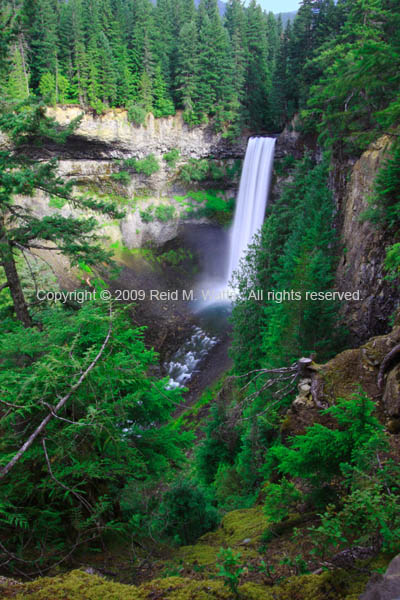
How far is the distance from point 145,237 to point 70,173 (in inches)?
369

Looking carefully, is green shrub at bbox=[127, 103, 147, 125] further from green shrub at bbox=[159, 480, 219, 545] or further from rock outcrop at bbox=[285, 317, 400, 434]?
green shrub at bbox=[159, 480, 219, 545]

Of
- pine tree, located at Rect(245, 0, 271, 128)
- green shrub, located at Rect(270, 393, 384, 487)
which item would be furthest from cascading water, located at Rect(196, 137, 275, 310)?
green shrub, located at Rect(270, 393, 384, 487)

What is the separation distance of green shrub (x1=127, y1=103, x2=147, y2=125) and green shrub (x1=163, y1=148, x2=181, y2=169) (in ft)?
13.1

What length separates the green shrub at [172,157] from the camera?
114ft

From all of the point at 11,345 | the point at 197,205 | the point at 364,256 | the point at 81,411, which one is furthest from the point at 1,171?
the point at 197,205

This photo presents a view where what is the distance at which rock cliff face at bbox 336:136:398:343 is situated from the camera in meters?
10.5

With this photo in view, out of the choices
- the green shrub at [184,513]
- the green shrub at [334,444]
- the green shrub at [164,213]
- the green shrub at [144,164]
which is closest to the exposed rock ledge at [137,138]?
the green shrub at [144,164]

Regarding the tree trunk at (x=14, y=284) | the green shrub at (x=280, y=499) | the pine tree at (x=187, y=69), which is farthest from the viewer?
the pine tree at (x=187, y=69)

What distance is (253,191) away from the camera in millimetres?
31766

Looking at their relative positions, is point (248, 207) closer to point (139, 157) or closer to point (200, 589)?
point (139, 157)

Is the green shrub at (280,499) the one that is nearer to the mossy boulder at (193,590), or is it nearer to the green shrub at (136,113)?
the mossy boulder at (193,590)

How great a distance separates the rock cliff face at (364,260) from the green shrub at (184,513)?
24.4ft

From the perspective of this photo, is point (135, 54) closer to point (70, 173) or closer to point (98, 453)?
point (70, 173)

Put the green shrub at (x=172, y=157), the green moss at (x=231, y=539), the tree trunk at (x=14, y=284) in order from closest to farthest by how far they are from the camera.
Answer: the green moss at (x=231, y=539) → the tree trunk at (x=14, y=284) → the green shrub at (x=172, y=157)
